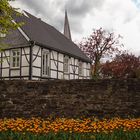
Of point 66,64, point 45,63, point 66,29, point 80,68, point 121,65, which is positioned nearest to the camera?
point 45,63

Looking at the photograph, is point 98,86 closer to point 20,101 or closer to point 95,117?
point 95,117

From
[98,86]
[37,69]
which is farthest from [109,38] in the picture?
[98,86]

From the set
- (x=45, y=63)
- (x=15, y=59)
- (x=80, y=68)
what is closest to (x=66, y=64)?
(x=80, y=68)

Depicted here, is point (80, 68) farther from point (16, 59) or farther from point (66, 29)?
point (66, 29)

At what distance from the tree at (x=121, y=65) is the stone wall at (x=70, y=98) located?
33965 millimetres

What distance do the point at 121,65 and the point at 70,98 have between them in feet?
119

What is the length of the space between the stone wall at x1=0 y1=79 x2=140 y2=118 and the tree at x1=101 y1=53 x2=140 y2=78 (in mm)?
33965

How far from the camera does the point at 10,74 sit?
78.8ft

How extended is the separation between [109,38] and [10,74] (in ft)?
74.0

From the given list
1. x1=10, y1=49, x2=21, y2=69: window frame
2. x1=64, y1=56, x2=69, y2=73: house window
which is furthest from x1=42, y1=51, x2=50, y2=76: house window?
x1=64, y1=56, x2=69, y2=73: house window

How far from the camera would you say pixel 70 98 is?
441 inches

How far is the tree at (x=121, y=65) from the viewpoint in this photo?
46.0m

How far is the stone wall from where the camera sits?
10.9 metres

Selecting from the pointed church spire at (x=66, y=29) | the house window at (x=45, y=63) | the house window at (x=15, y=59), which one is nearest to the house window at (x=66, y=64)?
the house window at (x=45, y=63)
